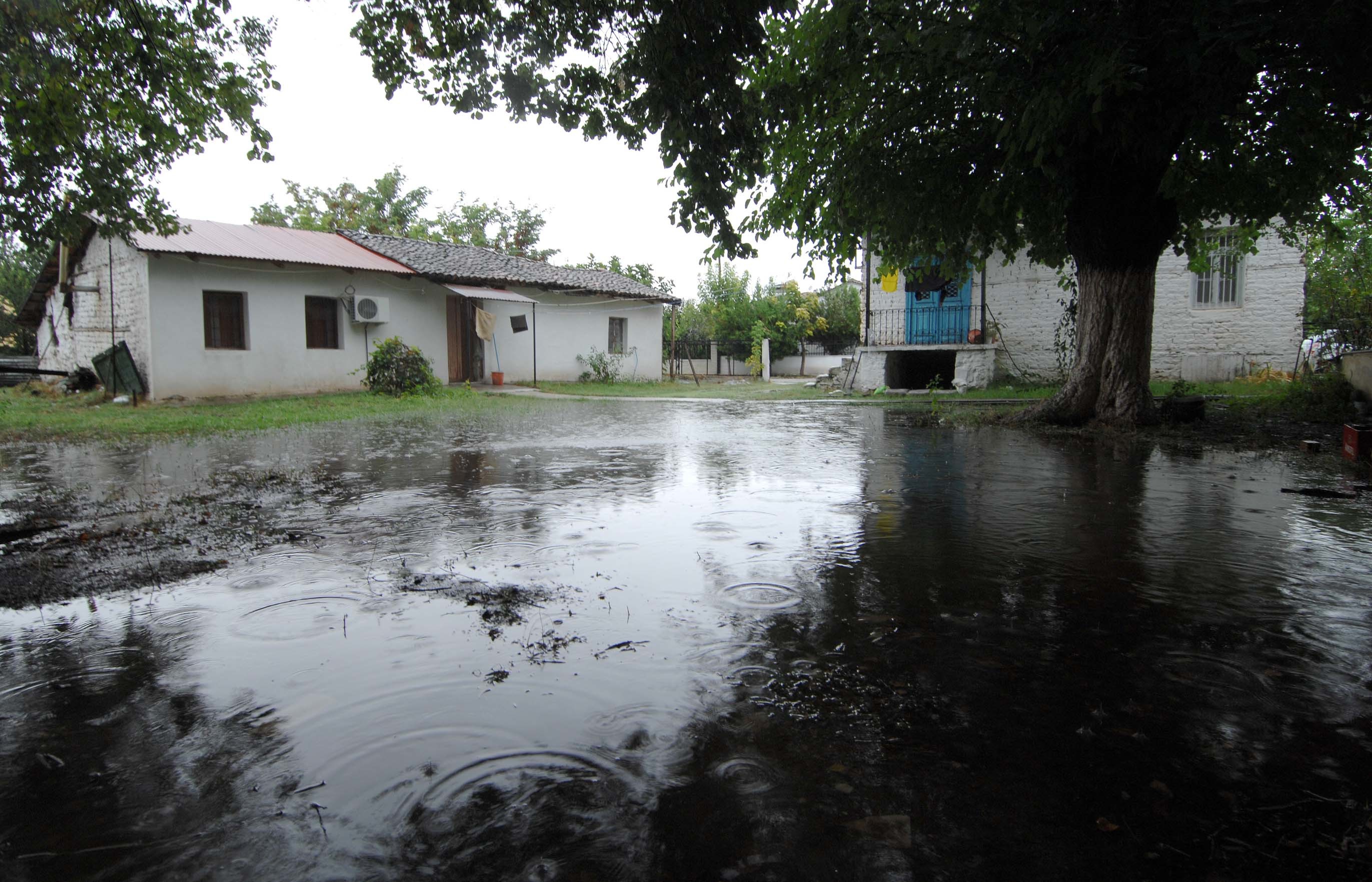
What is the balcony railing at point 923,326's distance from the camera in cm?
1872

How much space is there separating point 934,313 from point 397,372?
12536 mm

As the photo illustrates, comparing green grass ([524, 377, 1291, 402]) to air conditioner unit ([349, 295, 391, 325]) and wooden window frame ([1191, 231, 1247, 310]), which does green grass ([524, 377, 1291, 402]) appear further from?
air conditioner unit ([349, 295, 391, 325])

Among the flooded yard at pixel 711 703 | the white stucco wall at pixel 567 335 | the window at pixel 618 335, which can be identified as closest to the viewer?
the flooded yard at pixel 711 703

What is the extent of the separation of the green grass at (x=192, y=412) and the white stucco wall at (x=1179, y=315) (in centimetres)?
944

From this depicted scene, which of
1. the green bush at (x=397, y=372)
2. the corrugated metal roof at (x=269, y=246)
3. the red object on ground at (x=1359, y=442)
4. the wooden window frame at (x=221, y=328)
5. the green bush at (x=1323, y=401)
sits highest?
the corrugated metal roof at (x=269, y=246)

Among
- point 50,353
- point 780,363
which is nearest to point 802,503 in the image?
point 50,353

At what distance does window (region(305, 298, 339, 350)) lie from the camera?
18.9 metres

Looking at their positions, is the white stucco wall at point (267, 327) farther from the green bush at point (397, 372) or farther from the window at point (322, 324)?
the green bush at point (397, 372)

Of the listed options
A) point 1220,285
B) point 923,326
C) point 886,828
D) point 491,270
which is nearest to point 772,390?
point 923,326

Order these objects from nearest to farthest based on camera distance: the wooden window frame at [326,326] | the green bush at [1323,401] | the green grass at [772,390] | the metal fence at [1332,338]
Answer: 1. the green bush at [1323,401]
2. the metal fence at [1332,338]
3. the green grass at [772,390]
4. the wooden window frame at [326,326]

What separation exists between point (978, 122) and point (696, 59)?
6508 mm

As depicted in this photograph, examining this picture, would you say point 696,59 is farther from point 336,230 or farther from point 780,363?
point 780,363

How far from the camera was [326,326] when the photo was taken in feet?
63.3

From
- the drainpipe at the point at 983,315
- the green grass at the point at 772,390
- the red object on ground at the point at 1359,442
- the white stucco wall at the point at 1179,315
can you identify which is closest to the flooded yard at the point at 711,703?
the red object on ground at the point at 1359,442
